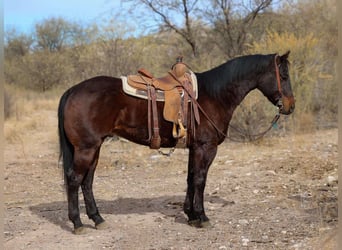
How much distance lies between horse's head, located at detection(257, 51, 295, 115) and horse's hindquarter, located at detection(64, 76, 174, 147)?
4.09 feet

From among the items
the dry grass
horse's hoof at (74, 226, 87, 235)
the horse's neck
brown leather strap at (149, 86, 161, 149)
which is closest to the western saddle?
brown leather strap at (149, 86, 161, 149)

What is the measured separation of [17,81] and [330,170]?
23413 millimetres

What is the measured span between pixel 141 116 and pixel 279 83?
1.61 meters

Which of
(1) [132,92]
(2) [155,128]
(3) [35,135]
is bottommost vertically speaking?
(3) [35,135]

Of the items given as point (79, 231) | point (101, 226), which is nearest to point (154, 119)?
point (101, 226)

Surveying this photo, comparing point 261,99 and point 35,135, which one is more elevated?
point 261,99

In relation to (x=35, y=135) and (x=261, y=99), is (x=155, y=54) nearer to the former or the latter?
(x=35, y=135)

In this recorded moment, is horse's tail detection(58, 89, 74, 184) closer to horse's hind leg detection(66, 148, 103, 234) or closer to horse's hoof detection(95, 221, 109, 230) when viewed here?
horse's hind leg detection(66, 148, 103, 234)

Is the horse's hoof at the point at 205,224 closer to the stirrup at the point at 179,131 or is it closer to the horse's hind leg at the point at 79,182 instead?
the stirrup at the point at 179,131

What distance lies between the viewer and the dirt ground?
15.0 feet

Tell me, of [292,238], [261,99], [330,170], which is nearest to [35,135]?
[261,99]

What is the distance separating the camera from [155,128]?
190 inches

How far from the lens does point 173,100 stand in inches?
191

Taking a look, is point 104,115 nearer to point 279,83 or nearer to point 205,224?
point 205,224
